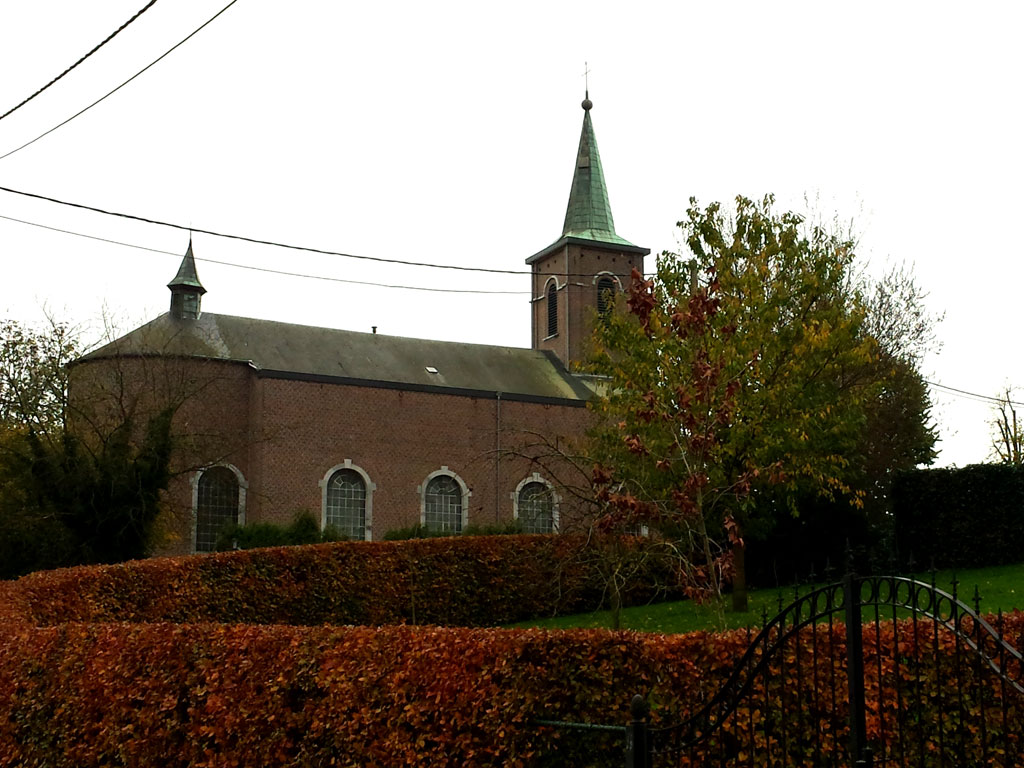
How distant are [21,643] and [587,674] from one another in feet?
17.3

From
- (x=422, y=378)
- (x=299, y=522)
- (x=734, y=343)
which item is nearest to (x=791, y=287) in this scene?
(x=734, y=343)

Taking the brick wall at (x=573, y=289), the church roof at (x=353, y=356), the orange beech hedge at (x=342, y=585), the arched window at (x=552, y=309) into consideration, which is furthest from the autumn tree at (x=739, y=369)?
the arched window at (x=552, y=309)

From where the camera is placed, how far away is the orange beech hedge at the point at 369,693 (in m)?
5.89

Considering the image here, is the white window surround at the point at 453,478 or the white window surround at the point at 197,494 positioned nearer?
the white window surround at the point at 197,494

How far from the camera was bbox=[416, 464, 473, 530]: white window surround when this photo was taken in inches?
1446

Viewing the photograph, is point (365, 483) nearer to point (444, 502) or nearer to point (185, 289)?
point (444, 502)

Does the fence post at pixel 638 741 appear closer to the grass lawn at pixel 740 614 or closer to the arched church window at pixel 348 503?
the grass lawn at pixel 740 614

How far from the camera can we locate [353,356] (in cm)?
3781

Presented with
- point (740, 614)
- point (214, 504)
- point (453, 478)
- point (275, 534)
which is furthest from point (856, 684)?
point (453, 478)

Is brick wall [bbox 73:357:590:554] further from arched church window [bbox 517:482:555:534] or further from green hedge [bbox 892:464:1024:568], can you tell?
green hedge [bbox 892:464:1024:568]

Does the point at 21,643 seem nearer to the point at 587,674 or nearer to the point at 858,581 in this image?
the point at 587,674

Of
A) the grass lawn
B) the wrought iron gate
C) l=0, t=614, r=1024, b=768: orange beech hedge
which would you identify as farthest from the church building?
the wrought iron gate

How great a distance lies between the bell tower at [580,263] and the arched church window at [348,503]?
1154cm

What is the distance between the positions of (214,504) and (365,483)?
4938mm
